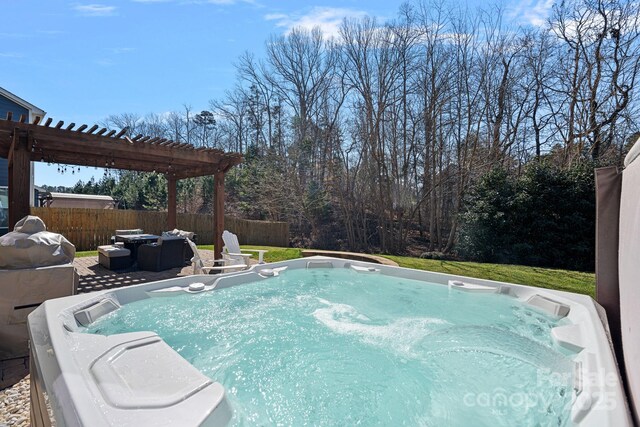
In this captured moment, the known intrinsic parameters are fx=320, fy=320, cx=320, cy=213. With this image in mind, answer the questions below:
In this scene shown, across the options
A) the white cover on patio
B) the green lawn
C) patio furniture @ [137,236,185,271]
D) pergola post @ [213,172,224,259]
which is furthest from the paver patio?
the green lawn

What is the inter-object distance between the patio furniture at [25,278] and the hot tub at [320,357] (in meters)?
0.61

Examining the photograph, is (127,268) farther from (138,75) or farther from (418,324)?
(138,75)

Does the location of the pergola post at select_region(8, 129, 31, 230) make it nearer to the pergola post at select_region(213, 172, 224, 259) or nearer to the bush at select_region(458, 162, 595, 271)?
the pergola post at select_region(213, 172, 224, 259)

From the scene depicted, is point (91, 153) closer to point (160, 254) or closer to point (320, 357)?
point (160, 254)

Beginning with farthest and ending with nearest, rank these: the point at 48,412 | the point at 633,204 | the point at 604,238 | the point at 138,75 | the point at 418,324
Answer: the point at 138,75, the point at 418,324, the point at 604,238, the point at 633,204, the point at 48,412

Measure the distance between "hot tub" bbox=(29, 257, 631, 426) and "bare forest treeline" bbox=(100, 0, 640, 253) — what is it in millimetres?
8787

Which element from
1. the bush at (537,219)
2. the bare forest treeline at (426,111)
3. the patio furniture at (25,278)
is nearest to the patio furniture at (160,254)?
the patio furniture at (25,278)

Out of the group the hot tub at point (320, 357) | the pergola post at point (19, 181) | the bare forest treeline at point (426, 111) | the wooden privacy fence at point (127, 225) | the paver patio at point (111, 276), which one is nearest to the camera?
the hot tub at point (320, 357)

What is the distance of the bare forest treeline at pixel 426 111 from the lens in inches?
422

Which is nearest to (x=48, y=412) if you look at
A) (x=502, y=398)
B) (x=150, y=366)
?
(x=150, y=366)

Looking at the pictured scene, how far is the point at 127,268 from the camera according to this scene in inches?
270

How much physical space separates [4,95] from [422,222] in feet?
53.4

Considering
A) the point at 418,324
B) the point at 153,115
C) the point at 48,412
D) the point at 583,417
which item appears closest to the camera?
the point at 48,412

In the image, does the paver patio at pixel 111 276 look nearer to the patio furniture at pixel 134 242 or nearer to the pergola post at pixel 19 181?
the patio furniture at pixel 134 242
